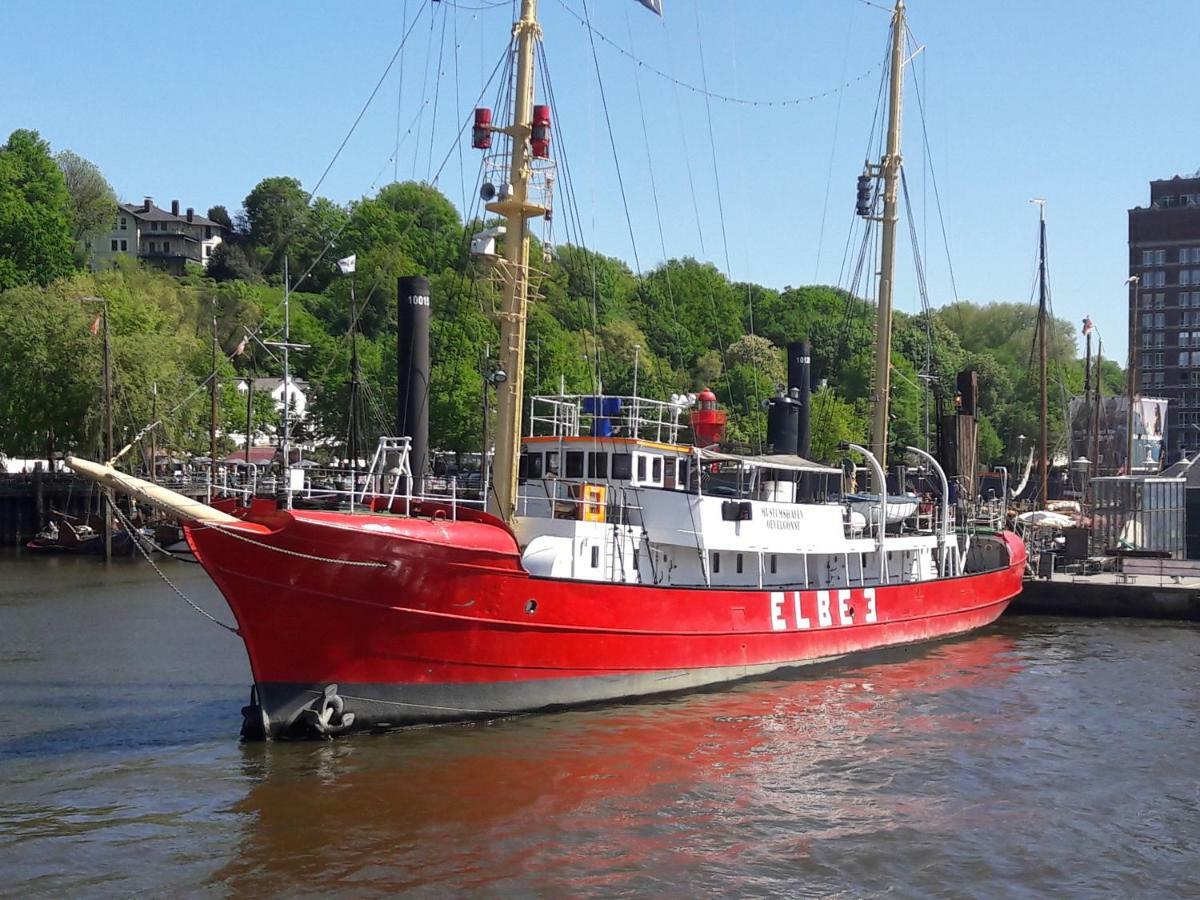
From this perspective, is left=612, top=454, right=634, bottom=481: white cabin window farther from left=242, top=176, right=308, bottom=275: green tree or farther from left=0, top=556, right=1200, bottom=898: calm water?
left=242, top=176, right=308, bottom=275: green tree

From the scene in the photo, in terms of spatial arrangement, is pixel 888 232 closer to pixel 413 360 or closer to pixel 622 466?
pixel 622 466

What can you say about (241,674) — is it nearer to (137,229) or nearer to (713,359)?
(713,359)

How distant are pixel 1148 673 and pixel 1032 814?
11.8 meters

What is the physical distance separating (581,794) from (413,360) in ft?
29.2

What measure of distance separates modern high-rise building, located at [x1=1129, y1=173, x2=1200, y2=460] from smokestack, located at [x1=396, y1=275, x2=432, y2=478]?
314ft

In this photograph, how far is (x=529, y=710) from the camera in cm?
2016

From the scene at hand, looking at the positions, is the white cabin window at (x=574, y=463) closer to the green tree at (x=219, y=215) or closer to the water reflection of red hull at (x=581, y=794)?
the water reflection of red hull at (x=581, y=794)

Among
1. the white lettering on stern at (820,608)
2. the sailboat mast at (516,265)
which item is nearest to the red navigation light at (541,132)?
the sailboat mast at (516,265)

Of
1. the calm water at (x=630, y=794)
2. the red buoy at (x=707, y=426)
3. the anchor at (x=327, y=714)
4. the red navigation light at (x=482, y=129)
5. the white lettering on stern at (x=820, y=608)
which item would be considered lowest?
the calm water at (x=630, y=794)

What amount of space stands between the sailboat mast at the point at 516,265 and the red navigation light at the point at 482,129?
417 millimetres

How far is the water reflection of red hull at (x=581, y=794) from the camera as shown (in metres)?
13.9

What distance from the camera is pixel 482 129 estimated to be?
2133 cm

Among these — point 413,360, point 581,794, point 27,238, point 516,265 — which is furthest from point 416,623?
point 27,238

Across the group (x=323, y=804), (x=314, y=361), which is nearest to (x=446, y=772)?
(x=323, y=804)
